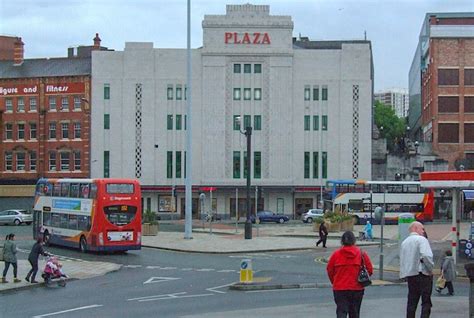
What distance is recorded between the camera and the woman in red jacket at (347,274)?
11.6m

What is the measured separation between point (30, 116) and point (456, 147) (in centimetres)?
4187

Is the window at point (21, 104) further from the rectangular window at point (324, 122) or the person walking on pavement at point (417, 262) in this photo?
the person walking on pavement at point (417, 262)

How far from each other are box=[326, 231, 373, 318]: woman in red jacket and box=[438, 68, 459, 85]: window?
71692 millimetres

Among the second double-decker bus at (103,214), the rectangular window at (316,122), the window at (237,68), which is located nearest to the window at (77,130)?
the window at (237,68)

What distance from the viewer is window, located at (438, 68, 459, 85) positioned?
80.4 m

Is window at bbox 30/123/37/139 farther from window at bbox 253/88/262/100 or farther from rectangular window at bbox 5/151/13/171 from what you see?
window at bbox 253/88/262/100

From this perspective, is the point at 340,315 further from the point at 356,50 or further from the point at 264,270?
the point at 356,50

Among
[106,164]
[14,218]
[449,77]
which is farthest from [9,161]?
[449,77]

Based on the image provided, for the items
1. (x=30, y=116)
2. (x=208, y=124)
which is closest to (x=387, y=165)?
(x=208, y=124)

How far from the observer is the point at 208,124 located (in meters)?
80.4

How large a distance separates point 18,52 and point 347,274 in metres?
79.7

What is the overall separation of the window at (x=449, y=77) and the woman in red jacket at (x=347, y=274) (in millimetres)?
71692

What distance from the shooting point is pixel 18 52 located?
8650cm

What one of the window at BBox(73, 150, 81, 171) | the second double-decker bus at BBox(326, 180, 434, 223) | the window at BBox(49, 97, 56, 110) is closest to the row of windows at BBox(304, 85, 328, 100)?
the second double-decker bus at BBox(326, 180, 434, 223)
